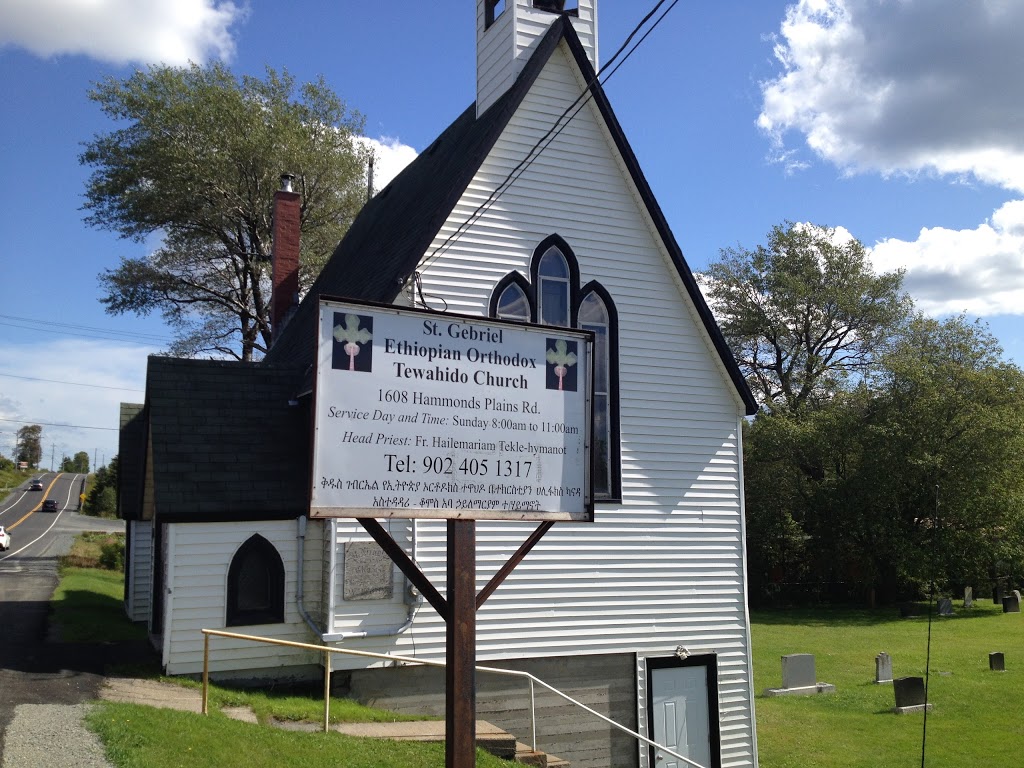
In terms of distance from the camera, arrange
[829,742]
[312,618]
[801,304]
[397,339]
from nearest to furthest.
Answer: [397,339], [312,618], [829,742], [801,304]

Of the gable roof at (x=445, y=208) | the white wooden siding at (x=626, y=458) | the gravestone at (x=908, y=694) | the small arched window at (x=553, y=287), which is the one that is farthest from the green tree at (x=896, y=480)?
the small arched window at (x=553, y=287)

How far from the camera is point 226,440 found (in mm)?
13180

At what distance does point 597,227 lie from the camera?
46.7 feet

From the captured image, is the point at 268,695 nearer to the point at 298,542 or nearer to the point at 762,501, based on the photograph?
the point at 298,542

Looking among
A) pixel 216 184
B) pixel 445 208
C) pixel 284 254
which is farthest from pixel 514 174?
pixel 216 184

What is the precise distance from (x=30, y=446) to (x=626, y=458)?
599 ft

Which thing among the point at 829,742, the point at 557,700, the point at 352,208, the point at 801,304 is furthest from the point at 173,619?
the point at 801,304

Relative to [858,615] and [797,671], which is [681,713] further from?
[858,615]

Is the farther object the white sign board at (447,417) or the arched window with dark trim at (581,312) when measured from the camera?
the arched window with dark trim at (581,312)

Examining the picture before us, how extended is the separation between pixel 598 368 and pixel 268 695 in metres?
6.57

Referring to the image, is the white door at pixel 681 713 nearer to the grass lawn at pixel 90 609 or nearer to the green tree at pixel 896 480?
the grass lawn at pixel 90 609

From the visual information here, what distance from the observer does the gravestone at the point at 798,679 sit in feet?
74.4

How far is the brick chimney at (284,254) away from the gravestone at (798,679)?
15.5 metres

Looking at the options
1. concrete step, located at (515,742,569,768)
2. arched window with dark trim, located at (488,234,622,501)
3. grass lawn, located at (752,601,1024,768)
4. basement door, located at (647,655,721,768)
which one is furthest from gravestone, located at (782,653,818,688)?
concrete step, located at (515,742,569,768)
